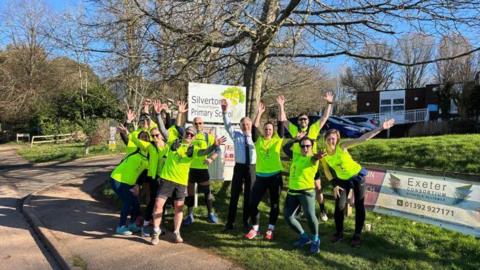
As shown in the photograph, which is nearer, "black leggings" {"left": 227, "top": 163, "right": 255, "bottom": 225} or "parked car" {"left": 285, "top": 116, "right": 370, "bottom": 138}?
"black leggings" {"left": 227, "top": 163, "right": 255, "bottom": 225}

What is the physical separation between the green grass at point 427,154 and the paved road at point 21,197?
742cm

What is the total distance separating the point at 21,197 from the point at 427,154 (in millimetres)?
9951

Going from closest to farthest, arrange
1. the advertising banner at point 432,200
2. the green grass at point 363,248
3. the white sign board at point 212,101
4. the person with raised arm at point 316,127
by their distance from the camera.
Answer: the green grass at point 363,248, the advertising banner at point 432,200, the person with raised arm at point 316,127, the white sign board at point 212,101

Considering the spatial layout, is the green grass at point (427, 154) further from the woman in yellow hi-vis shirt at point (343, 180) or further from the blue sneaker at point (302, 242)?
the blue sneaker at point (302, 242)

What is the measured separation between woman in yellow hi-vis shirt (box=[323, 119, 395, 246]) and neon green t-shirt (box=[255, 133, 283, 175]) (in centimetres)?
72

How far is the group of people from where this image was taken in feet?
21.9

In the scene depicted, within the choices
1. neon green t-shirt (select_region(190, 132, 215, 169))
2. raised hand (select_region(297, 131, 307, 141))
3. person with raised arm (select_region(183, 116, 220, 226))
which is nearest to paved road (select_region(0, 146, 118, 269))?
person with raised arm (select_region(183, 116, 220, 226))

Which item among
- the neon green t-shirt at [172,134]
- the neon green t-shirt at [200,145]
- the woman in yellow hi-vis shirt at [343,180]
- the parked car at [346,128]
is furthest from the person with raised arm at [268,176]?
the parked car at [346,128]

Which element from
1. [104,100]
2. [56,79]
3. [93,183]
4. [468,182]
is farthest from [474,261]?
[56,79]

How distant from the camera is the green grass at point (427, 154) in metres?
9.81

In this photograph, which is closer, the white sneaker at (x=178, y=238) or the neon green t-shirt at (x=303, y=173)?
the neon green t-shirt at (x=303, y=173)

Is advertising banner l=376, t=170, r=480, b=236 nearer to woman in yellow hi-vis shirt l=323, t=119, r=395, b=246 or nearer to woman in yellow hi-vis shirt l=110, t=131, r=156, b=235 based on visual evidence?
woman in yellow hi-vis shirt l=323, t=119, r=395, b=246

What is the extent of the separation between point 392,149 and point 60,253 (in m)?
8.01

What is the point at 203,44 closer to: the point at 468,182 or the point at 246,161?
the point at 246,161
